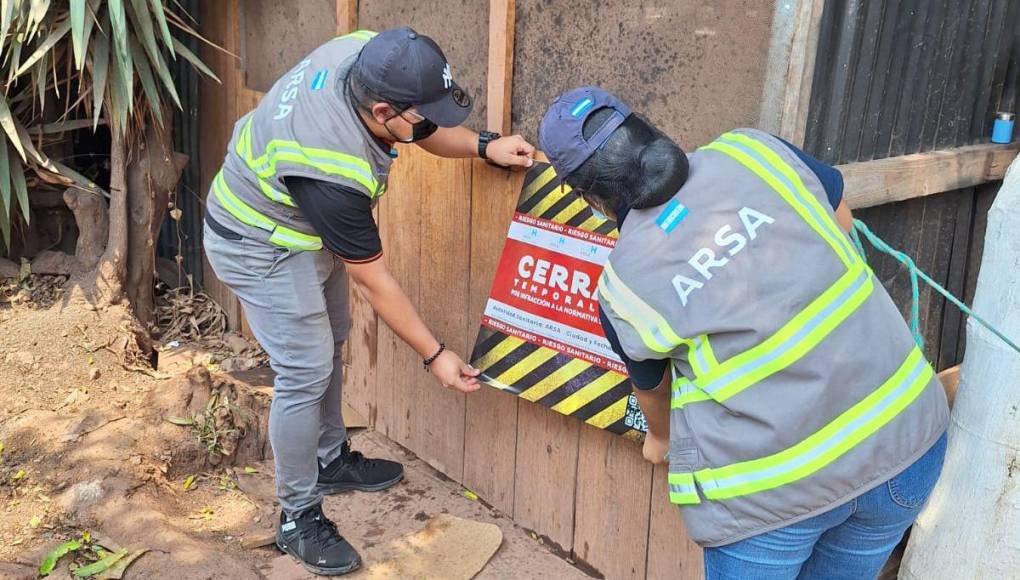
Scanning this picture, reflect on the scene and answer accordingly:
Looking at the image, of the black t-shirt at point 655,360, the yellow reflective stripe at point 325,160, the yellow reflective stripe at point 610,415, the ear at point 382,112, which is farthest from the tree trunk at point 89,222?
the black t-shirt at point 655,360

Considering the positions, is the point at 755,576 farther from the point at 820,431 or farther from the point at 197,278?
the point at 197,278

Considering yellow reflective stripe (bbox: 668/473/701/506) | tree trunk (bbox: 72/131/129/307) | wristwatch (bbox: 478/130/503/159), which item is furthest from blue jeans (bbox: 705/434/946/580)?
tree trunk (bbox: 72/131/129/307)

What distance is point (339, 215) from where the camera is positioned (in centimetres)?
278

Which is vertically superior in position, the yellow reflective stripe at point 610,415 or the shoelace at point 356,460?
the yellow reflective stripe at point 610,415

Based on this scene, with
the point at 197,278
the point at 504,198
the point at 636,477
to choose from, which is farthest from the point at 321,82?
the point at 197,278

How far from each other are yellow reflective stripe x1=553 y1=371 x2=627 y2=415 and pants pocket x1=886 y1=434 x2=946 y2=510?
1.12m

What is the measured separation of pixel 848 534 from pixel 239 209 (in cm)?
210

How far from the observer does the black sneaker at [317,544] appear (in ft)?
10.8

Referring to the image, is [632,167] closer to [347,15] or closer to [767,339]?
[767,339]

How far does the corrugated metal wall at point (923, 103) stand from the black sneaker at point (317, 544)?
1984mm

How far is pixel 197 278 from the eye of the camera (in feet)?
18.5

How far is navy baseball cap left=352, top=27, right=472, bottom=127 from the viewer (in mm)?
2646

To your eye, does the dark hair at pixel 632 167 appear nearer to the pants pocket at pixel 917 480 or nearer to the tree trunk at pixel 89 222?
the pants pocket at pixel 917 480

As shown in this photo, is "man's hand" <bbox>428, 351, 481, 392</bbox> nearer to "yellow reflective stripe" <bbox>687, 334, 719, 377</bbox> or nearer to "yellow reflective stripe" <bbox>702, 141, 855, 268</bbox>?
"yellow reflective stripe" <bbox>687, 334, 719, 377</bbox>
